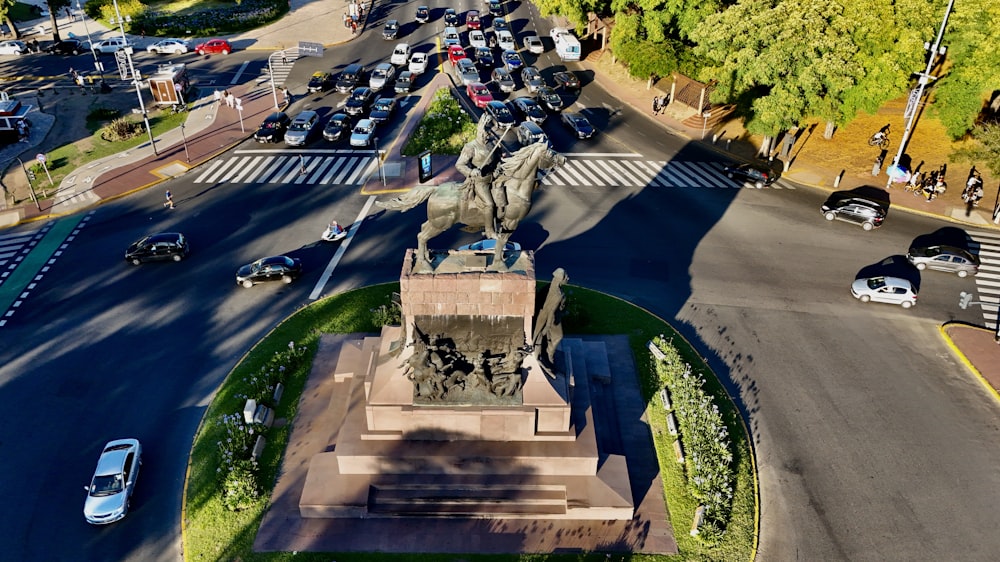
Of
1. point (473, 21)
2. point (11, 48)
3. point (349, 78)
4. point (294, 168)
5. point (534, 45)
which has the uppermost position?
point (473, 21)

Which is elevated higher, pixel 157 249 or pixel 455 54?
pixel 455 54

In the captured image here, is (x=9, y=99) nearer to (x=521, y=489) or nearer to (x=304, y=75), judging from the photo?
(x=304, y=75)

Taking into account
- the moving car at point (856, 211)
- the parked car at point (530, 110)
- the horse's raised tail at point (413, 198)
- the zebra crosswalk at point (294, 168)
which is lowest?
the moving car at point (856, 211)

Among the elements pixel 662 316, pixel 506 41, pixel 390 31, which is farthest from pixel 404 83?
pixel 662 316

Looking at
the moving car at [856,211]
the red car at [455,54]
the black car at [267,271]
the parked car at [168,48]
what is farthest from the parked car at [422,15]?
the moving car at [856,211]

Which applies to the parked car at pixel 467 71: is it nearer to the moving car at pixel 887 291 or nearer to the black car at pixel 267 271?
the black car at pixel 267 271

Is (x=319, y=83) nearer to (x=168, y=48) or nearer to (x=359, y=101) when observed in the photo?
(x=359, y=101)
